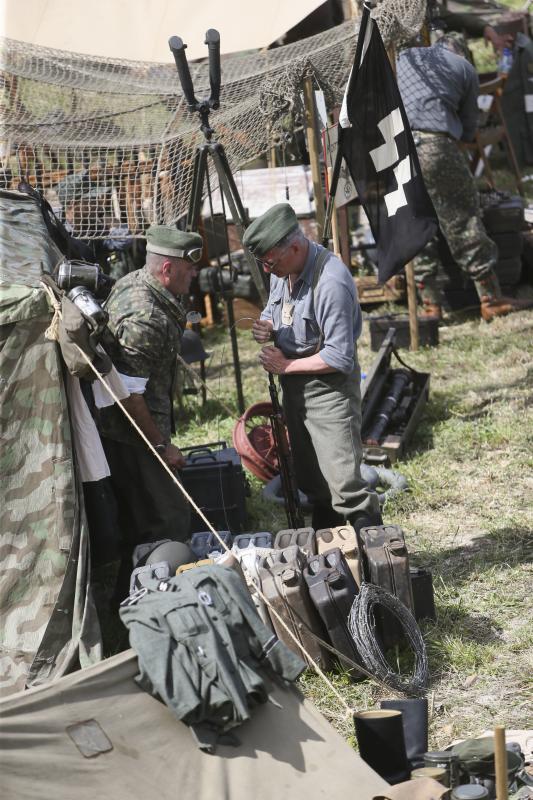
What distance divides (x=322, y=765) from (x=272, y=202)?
829 cm

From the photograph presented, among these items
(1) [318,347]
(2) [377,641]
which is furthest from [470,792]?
(1) [318,347]

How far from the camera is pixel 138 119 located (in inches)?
351

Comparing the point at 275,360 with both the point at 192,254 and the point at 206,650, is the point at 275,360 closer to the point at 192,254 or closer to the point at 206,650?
the point at 192,254

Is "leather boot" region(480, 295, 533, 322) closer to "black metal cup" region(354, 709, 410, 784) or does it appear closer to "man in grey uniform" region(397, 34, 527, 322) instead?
"man in grey uniform" region(397, 34, 527, 322)

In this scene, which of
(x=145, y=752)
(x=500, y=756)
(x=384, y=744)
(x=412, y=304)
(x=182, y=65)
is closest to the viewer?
(x=500, y=756)

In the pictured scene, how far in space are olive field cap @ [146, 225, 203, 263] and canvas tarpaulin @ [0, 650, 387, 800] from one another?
8.41 ft

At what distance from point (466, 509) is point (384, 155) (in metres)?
2.35

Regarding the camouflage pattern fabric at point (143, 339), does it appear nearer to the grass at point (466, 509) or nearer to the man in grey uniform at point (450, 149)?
the grass at point (466, 509)

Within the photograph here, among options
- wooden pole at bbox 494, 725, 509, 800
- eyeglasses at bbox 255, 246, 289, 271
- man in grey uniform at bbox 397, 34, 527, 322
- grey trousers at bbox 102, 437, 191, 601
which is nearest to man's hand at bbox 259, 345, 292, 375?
eyeglasses at bbox 255, 246, 289, 271

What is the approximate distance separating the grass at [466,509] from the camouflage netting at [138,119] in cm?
194

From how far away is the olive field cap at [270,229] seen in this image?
545 centimetres

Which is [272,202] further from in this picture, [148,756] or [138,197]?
[148,756]

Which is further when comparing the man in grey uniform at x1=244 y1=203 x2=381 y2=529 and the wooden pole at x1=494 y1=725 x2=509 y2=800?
the man in grey uniform at x1=244 y1=203 x2=381 y2=529

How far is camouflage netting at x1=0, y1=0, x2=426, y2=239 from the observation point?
26.8 ft
